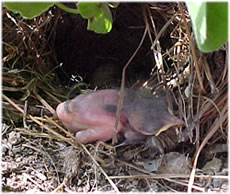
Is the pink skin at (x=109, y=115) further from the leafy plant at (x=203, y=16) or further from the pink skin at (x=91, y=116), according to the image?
the leafy plant at (x=203, y=16)

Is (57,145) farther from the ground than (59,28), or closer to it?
closer to it

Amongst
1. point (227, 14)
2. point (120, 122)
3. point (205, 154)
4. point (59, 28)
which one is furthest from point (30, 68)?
point (227, 14)

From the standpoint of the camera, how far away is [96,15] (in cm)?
69

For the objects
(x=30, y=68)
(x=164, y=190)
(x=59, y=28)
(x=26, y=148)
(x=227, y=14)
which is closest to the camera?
(x=227, y=14)

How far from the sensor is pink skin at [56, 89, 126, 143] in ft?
2.70

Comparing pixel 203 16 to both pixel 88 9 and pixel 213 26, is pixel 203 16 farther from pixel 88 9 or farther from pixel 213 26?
pixel 88 9

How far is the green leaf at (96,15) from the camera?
0.66m

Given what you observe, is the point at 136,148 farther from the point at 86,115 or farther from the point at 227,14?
the point at 227,14

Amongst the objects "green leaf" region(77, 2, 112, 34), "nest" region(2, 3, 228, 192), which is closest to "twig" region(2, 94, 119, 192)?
"nest" region(2, 3, 228, 192)

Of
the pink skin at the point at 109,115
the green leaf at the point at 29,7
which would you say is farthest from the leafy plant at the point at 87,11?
the pink skin at the point at 109,115

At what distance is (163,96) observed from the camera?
83 centimetres

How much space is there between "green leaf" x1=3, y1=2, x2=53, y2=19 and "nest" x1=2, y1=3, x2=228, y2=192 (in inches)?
7.1

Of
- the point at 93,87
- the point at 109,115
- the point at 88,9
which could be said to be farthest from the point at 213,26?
the point at 93,87

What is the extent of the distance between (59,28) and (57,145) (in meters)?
0.42
